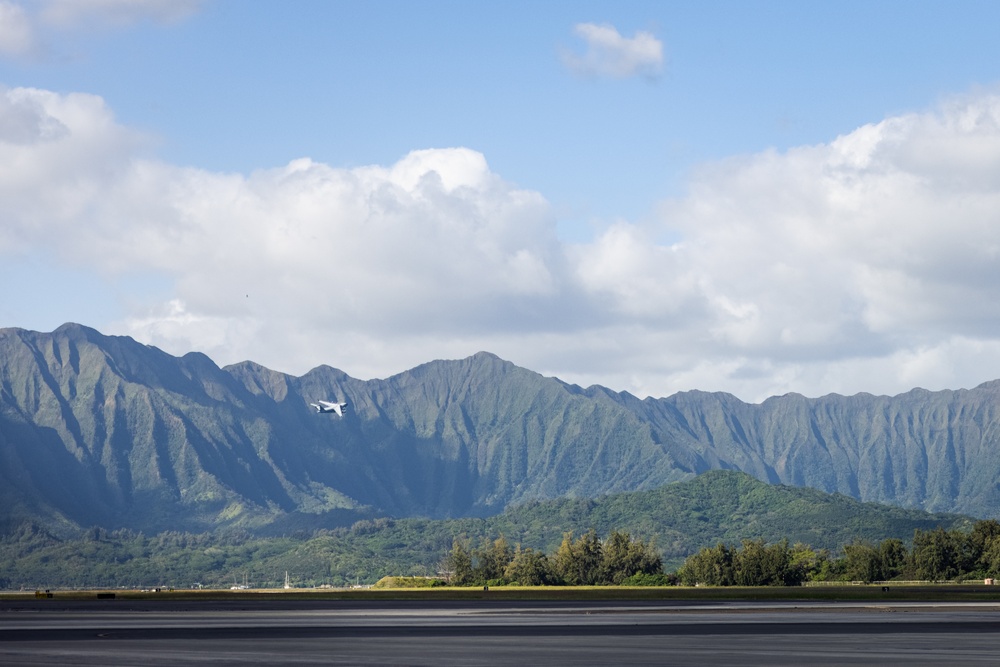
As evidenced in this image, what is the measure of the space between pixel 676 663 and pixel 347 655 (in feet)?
41.6

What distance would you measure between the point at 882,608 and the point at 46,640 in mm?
56931

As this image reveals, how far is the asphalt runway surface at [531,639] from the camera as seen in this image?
1854 inches

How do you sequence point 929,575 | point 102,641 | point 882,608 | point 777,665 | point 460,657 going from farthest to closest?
point 929,575 < point 882,608 < point 102,641 < point 460,657 < point 777,665

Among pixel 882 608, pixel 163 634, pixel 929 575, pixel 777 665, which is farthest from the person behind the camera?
pixel 929 575

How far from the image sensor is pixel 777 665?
43.6 meters

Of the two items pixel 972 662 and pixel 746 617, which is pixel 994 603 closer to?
pixel 746 617

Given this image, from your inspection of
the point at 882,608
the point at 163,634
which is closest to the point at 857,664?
the point at 163,634

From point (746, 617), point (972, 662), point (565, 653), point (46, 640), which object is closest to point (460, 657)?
point (565, 653)

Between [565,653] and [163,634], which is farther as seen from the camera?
[163,634]

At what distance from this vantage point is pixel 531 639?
5869 cm

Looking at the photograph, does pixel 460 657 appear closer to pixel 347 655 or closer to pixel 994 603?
pixel 347 655

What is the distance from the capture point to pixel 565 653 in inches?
1960

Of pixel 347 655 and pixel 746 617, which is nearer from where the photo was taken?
pixel 347 655

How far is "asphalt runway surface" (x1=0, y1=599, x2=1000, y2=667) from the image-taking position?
155 feet
